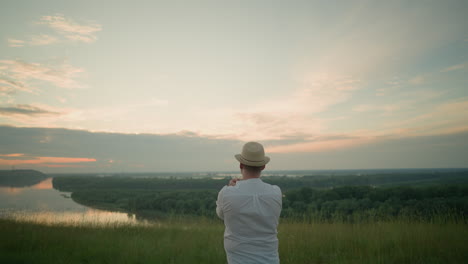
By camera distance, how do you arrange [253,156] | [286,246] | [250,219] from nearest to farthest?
[250,219] → [253,156] → [286,246]

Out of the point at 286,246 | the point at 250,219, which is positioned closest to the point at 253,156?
the point at 250,219

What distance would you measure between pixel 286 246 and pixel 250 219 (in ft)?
16.3

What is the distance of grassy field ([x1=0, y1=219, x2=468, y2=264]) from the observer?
5.61m

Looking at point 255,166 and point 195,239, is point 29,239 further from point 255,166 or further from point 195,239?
point 255,166

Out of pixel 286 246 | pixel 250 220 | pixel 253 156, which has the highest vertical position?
pixel 253 156

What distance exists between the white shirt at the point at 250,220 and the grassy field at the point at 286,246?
390cm

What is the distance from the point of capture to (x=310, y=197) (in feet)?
128

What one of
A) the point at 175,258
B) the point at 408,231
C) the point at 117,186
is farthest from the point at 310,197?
the point at 117,186

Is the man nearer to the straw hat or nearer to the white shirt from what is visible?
the white shirt

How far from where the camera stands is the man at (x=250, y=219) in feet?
6.91

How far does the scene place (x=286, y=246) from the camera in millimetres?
6477

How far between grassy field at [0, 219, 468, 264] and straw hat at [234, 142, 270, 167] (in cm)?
412

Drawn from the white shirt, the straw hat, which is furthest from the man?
the straw hat

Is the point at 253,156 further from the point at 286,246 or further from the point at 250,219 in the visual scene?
the point at 286,246
